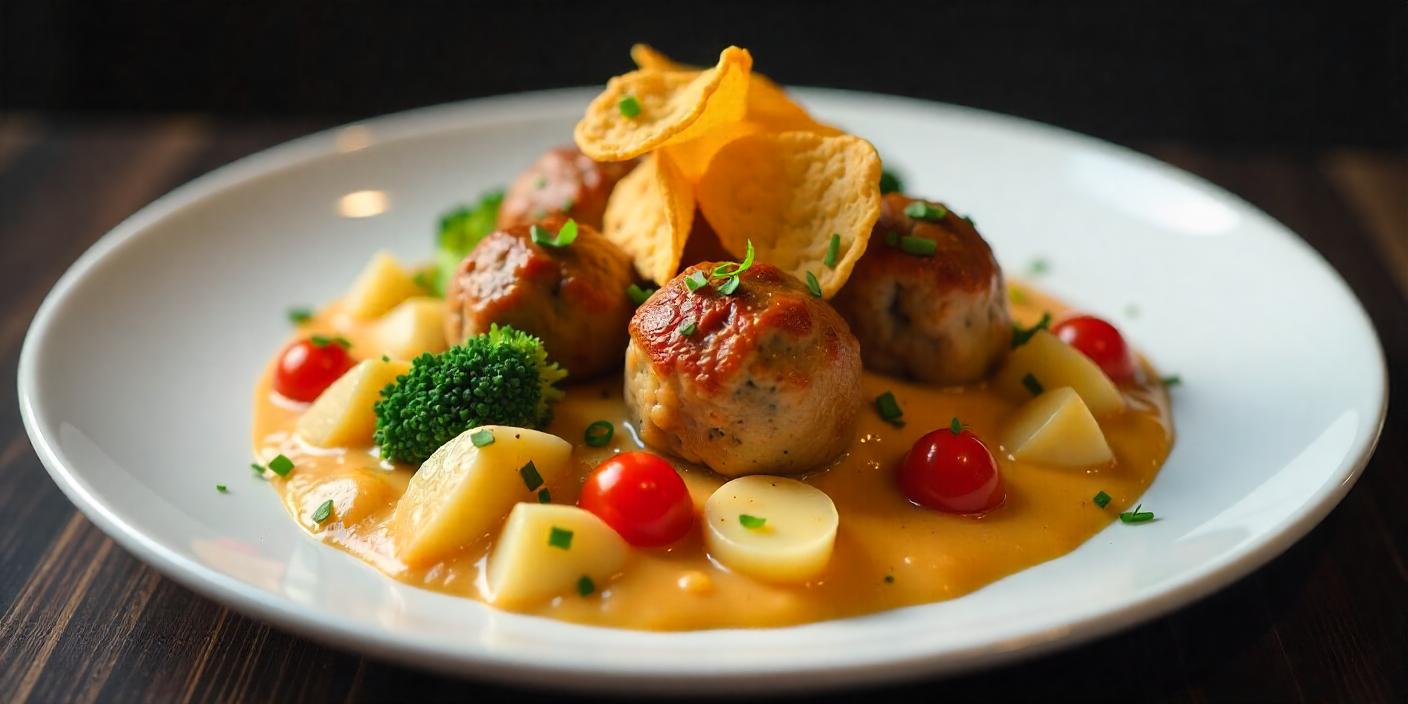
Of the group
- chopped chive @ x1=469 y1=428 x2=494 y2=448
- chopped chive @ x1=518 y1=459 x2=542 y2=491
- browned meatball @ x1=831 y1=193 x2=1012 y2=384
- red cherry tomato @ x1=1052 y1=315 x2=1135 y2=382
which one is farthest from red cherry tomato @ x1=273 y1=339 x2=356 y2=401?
red cherry tomato @ x1=1052 y1=315 x2=1135 y2=382

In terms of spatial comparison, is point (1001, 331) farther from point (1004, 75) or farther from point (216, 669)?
point (1004, 75)

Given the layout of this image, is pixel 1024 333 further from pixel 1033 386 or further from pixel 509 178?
pixel 509 178

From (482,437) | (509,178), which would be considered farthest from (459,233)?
(482,437)

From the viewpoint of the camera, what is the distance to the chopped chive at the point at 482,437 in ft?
12.9

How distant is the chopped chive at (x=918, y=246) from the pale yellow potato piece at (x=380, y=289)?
7.99 feet

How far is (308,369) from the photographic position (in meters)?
4.84

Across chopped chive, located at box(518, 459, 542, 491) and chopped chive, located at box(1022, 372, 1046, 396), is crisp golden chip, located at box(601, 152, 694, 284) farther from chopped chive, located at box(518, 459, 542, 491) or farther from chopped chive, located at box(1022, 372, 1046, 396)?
chopped chive, located at box(1022, 372, 1046, 396)

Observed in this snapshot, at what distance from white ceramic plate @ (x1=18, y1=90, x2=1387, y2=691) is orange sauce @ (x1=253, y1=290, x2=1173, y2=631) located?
0.08 meters

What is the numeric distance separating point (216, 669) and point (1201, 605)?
3.05 metres

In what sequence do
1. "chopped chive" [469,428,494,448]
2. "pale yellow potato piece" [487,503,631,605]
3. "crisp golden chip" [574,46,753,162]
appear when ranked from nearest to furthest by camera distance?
"pale yellow potato piece" [487,503,631,605] < "chopped chive" [469,428,494,448] < "crisp golden chip" [574,46,753,162]

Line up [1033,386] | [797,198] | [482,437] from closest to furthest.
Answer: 1. [482,437]
2. [797,198]
3. [1033,386]

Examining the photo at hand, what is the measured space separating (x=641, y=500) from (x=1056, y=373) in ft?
6.21

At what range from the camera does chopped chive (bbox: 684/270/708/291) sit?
4039mm

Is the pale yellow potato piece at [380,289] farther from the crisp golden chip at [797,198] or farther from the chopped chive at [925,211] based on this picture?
the chopped chive at [925,211]
